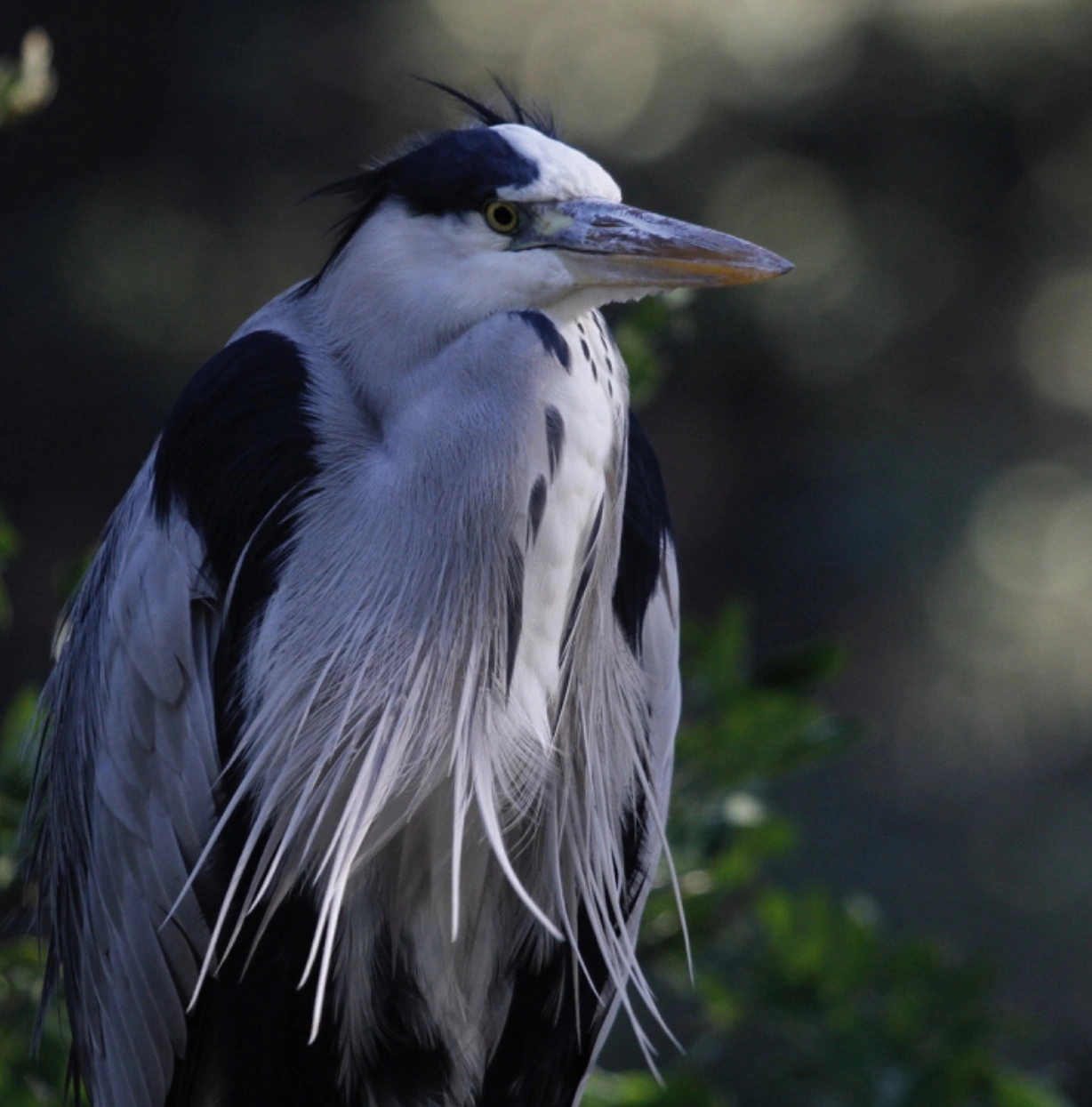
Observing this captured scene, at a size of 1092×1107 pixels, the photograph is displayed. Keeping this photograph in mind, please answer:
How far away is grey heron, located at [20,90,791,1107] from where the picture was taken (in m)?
1.56

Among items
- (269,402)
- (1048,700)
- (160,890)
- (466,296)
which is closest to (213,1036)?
(160,890)

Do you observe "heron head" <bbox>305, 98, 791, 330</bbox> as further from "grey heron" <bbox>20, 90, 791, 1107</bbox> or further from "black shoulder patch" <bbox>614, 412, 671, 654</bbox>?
"black shoulder patch" <bbox>614, 412, 671, 654</bbox>

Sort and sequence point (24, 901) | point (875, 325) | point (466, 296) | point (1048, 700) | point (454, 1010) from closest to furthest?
1. point (466, 296)
2. point (454, 1010)
3. point (24, 901)
4. point (1048, 700)
5. point (875, 325)

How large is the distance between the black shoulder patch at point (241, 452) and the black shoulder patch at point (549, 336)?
255 mm

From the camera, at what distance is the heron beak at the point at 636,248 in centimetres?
152

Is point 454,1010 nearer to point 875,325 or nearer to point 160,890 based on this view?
point 160,890

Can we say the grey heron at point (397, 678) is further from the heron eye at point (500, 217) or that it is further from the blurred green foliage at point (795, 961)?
the blurred green foliage at point (795, 961)

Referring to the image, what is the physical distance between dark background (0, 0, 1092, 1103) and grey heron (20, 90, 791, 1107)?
3.59 m

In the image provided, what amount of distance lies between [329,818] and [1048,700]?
3.97 meters

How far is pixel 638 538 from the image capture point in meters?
1.82

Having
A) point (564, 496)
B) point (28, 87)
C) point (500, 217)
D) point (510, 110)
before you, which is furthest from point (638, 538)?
point (28, 87)

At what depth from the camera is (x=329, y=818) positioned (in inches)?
65.6

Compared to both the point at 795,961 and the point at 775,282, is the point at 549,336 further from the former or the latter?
the point at 775,282

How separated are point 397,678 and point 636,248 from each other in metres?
0.46
